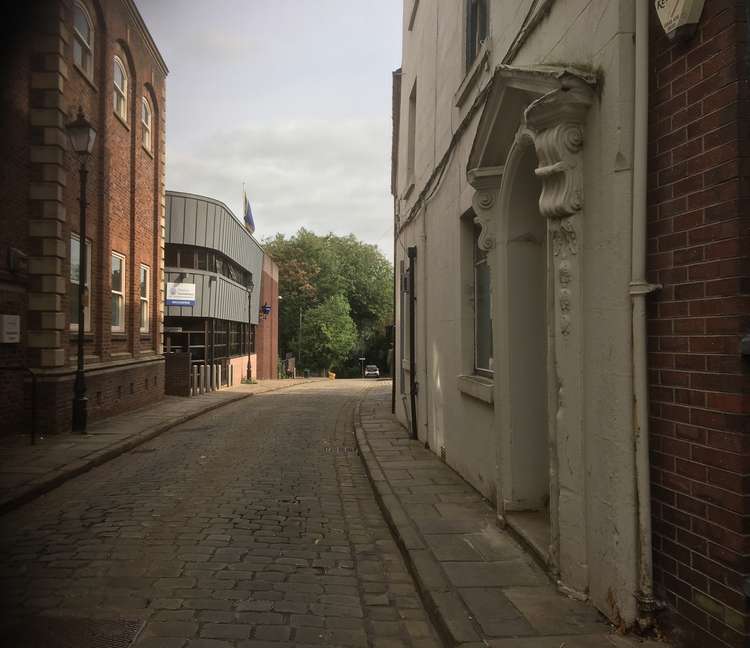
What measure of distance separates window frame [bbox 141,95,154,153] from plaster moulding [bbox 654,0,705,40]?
16021 millimetres

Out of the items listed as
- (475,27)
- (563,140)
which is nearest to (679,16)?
(563,140)

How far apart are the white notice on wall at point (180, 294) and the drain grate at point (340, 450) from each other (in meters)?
14.8

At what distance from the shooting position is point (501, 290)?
18.2 ft

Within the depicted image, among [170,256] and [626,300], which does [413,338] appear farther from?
[170,256]

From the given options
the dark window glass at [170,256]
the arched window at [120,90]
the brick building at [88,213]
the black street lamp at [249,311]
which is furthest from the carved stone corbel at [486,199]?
the black street lamp at [249,311]

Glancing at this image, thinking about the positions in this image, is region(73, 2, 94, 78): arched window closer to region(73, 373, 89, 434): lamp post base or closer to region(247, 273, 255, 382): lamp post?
region(73, 373, 89, 434): lamp post base

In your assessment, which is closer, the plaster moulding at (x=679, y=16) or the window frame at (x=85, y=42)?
the plaster moulding at (x=679, y=16)

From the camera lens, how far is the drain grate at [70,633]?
358 cm

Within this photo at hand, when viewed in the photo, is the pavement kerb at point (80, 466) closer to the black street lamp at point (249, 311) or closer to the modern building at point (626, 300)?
the modern building at point (626, 300)

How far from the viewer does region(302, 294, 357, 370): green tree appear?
6200 centimetres

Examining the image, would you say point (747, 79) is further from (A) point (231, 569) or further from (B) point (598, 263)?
(A) point (231, 569)

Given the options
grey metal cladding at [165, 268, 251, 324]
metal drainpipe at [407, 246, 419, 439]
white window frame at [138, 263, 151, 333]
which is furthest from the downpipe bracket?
grey metal cladding at [165, 268, 251, 324]

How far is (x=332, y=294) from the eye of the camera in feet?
218

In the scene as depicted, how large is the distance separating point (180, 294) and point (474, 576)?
2151cm
